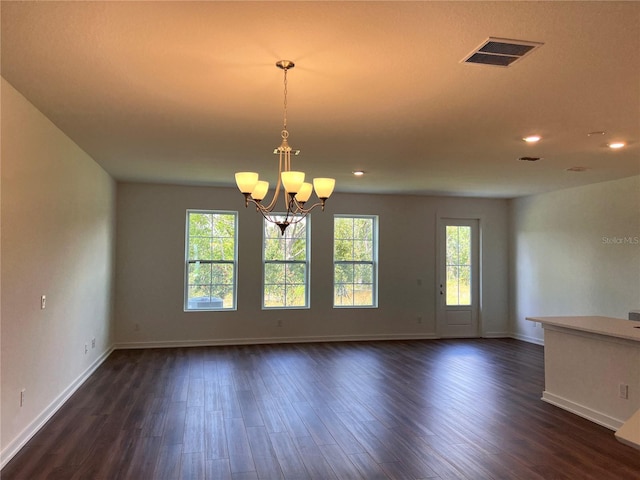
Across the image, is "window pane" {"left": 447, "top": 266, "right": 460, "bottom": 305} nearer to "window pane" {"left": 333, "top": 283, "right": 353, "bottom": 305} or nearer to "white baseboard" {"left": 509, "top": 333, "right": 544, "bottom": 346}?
"white baseboard" {"left": 509, "top": 333, "right": 544, "bottom": 346}

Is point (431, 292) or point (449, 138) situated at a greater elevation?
point (449, 138)

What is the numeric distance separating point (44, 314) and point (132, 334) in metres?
3.42

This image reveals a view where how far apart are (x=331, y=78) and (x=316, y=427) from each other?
2.68 m

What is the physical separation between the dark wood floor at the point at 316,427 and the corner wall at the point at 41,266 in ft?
0.93

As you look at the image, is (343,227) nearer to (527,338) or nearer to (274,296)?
(274,296)

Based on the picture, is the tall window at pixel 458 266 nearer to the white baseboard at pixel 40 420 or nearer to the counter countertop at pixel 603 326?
the counter countertop at pixel 603 326

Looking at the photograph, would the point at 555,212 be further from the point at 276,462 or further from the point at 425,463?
the point at 276,462

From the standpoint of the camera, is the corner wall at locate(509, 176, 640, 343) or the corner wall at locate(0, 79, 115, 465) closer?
the corner wall at locate(0, 79, 115, 465)

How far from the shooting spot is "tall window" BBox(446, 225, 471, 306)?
847 cm

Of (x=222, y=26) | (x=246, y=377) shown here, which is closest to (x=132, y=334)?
(x=246, y=377)

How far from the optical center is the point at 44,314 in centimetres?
379

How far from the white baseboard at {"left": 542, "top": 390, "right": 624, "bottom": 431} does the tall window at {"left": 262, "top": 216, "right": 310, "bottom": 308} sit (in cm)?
415

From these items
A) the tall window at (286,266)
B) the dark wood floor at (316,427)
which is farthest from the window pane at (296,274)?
the dark wood floor at (316,427)

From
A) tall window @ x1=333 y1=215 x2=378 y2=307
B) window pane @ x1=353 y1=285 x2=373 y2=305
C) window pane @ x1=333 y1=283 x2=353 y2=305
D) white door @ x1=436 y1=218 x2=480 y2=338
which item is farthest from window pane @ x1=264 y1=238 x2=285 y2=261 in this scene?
white door @ x1=436 y1=218 x2=480 y2=338
